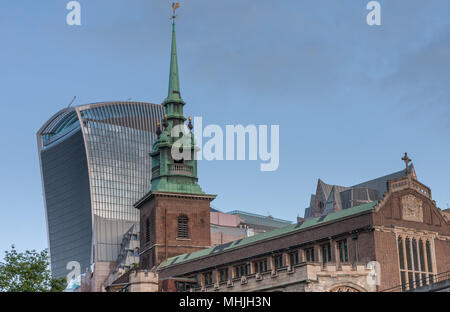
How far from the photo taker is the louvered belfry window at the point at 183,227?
109 m

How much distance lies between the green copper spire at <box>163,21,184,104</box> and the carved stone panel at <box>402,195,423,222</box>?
4824 cm

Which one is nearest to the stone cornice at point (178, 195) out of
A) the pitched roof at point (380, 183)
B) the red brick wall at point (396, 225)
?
the red brick wall at point (396, 225)

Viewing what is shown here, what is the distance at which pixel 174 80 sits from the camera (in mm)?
118938

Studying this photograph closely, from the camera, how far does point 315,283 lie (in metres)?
63.6

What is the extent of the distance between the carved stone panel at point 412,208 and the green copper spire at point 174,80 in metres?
48.2

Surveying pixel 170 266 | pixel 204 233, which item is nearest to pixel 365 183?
pixel 204 233

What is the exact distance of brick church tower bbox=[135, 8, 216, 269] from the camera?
108062 millimetres

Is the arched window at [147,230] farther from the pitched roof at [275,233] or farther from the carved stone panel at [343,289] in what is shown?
the carved stone panel at [343,289]

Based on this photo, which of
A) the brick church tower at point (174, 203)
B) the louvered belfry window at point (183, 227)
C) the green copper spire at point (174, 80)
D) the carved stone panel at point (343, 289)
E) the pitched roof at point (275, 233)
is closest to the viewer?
the carved stone panel at point (343, 289)

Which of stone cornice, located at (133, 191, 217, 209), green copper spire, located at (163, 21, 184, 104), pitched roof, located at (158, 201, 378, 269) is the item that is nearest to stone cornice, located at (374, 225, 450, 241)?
pitched roof, located at (158, 201, 378, 269)
